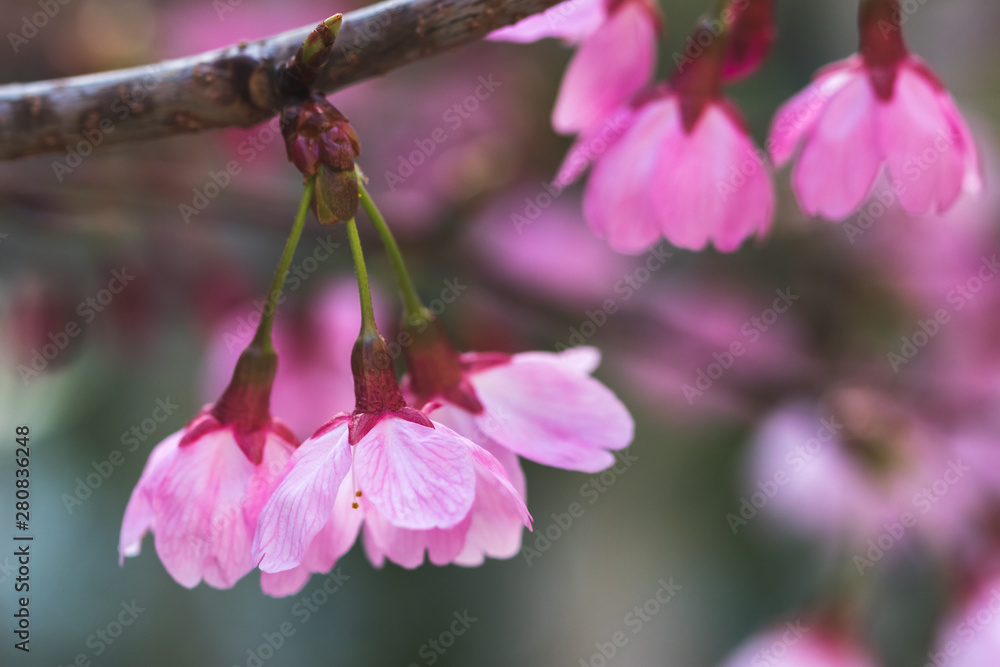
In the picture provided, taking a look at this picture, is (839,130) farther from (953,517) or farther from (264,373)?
(953,517)

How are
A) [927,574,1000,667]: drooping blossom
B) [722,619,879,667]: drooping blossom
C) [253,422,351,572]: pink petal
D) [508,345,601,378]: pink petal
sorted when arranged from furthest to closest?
[722,619,879,667]: drooping blossom
[927,574,1000,667]: drooping blossom
[508,345,601,378]: pink petal
[253,422,351,572]: pink petal

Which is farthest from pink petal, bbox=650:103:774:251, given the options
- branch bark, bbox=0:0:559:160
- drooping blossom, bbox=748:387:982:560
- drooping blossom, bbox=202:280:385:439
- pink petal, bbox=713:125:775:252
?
drooping blossom, bbox=748:387:982:560

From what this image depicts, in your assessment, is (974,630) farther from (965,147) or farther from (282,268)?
(282,268)

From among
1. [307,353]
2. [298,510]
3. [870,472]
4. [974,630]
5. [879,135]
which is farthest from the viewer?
[870,472]

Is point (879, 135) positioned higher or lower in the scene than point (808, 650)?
higher

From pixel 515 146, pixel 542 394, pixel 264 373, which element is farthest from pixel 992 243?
pixel 264 373

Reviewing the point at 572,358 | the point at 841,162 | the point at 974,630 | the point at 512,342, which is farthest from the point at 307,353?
the point at 974,630

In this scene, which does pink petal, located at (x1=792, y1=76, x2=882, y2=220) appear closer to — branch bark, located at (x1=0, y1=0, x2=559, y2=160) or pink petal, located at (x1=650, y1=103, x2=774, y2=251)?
pink petal, located at (x1=650, y1=103, x2=774, y2=251)

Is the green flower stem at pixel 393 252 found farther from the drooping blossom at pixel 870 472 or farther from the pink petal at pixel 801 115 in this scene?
the drooping blossom at pixel 870 472
